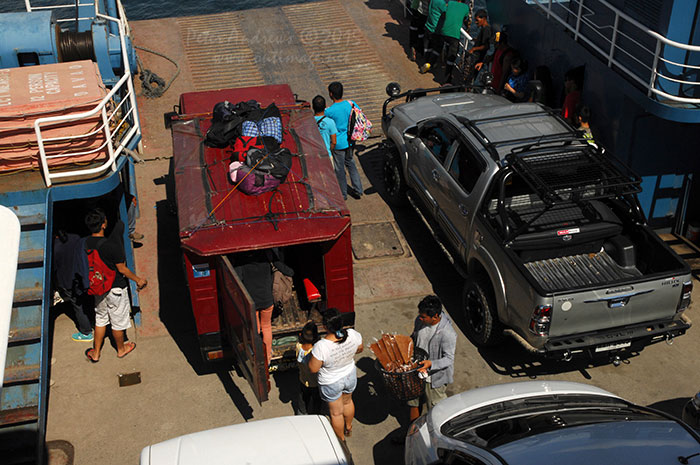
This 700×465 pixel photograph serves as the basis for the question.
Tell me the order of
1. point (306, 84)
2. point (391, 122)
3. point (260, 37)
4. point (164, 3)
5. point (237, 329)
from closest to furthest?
point (237, 329) < point (391, 122) < point (306, 84) < point (260, 37) < point (164, 3)

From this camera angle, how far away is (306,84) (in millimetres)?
15289

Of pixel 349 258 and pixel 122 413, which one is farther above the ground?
pixel 349 258

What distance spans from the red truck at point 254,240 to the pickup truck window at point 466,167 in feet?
5.86

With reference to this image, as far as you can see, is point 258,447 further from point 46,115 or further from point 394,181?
point 394,181

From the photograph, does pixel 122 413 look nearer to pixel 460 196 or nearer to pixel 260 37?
pixel 460 196

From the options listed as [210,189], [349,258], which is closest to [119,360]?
[210,189]

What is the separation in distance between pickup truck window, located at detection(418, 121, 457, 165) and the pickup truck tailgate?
3008mm

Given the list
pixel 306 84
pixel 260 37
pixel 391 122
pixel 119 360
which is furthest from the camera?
pixel 260 37

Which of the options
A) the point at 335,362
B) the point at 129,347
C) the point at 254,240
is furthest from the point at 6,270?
the point at 129,347

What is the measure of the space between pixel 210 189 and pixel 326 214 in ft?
4.69

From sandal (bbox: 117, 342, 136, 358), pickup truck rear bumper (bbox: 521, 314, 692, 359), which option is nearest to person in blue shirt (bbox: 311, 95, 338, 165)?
sandal (bbox: 117, 342, 136, 358)

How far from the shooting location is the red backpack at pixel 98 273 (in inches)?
329

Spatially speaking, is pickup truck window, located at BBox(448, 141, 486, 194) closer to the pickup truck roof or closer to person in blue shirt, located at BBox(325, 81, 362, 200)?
the pickup truck roof

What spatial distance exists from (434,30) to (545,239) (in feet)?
25.9
